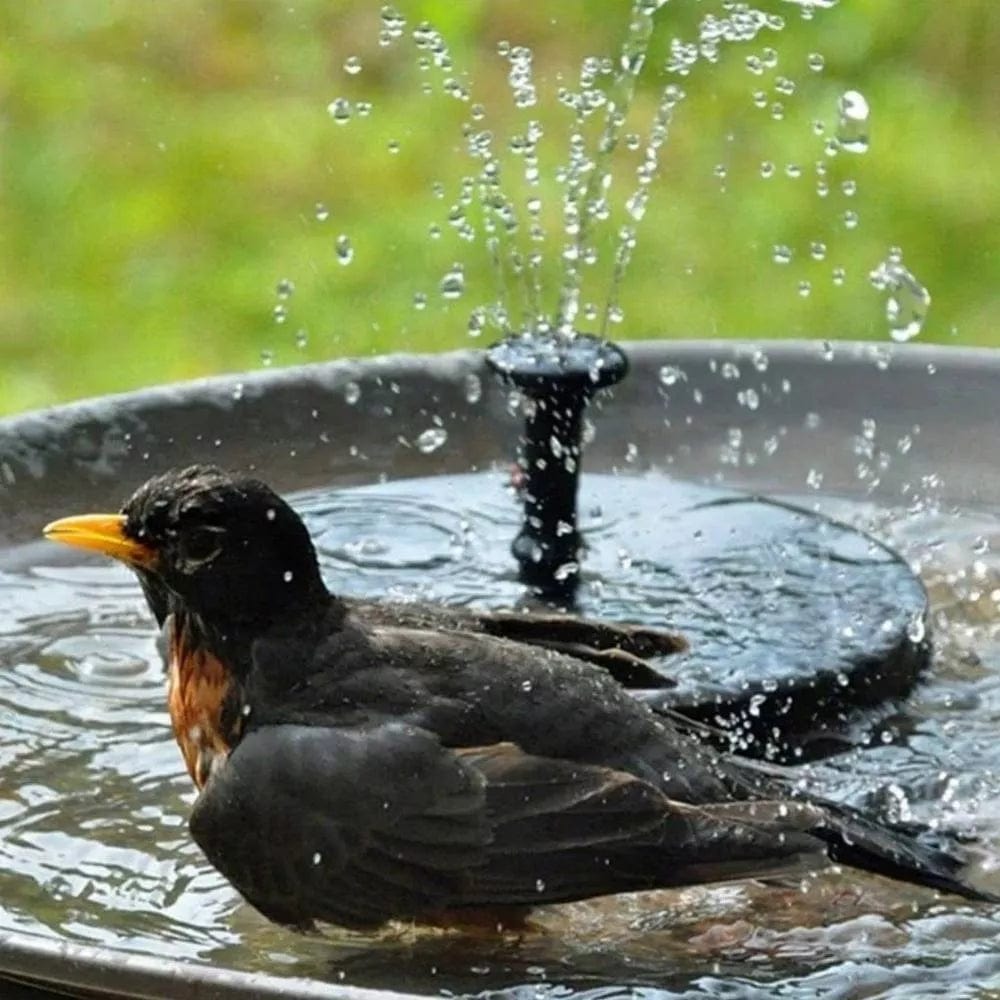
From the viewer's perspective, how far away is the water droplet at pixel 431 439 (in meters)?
4.43

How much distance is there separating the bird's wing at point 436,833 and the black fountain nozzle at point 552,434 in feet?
2.63

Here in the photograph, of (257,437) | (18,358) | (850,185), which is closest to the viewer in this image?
(257,437)

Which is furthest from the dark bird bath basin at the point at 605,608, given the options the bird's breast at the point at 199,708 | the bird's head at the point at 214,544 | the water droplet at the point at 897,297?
the water droplet at the point at 897,297

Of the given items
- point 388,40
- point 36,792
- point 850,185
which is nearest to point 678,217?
point 850,185

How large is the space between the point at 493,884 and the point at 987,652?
3.88ft

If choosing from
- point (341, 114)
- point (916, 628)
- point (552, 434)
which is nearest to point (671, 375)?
point (552, 434)

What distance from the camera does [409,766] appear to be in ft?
9.67

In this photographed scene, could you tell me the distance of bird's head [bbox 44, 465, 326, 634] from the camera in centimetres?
311

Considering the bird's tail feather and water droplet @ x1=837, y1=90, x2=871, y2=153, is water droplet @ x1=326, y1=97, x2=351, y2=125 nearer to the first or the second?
water droplet @ x1=837, y1=90, x2=871, y2=153

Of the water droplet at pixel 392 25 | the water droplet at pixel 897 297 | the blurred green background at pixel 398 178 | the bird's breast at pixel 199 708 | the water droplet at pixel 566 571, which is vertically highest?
the water droplet at pixel 392 25

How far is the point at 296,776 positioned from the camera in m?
2.93

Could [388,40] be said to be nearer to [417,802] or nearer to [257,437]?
[257,437]

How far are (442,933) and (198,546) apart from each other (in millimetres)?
537

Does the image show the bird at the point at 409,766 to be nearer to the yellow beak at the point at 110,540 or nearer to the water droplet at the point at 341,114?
the yellow beak at the point at 110,540
